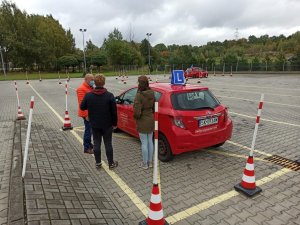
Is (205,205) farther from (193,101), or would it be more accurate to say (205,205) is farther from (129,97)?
(129,97)

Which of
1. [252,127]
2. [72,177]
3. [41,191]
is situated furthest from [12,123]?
[252,127]

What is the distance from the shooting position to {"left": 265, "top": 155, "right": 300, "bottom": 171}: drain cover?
16.6 ft

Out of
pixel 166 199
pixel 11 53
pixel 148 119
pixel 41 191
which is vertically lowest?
pixel 166 199

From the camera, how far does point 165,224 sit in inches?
130

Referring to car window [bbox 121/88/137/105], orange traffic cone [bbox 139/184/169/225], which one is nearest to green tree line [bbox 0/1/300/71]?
car window [bbox 121/88/137/105]

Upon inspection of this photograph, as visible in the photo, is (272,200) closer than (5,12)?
Yes

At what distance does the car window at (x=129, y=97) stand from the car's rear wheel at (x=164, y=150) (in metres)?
1.51

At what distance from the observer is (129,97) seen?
22.1 feet

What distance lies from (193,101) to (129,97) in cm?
197

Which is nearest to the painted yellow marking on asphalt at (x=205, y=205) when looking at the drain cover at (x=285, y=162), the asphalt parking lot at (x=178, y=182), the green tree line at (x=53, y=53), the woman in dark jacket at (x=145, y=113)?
the asphalt parking lot at (x=178, y=182)

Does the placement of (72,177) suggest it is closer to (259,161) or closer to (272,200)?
(272,200)

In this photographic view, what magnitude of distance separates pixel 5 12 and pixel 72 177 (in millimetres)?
63211

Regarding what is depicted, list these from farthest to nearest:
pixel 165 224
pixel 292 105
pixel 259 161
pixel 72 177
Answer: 1. pixel 292 105
2. pixel 259 161
3. pixel 72 177
4. pixel 165 224

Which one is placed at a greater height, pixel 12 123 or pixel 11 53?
pixel 11 53
